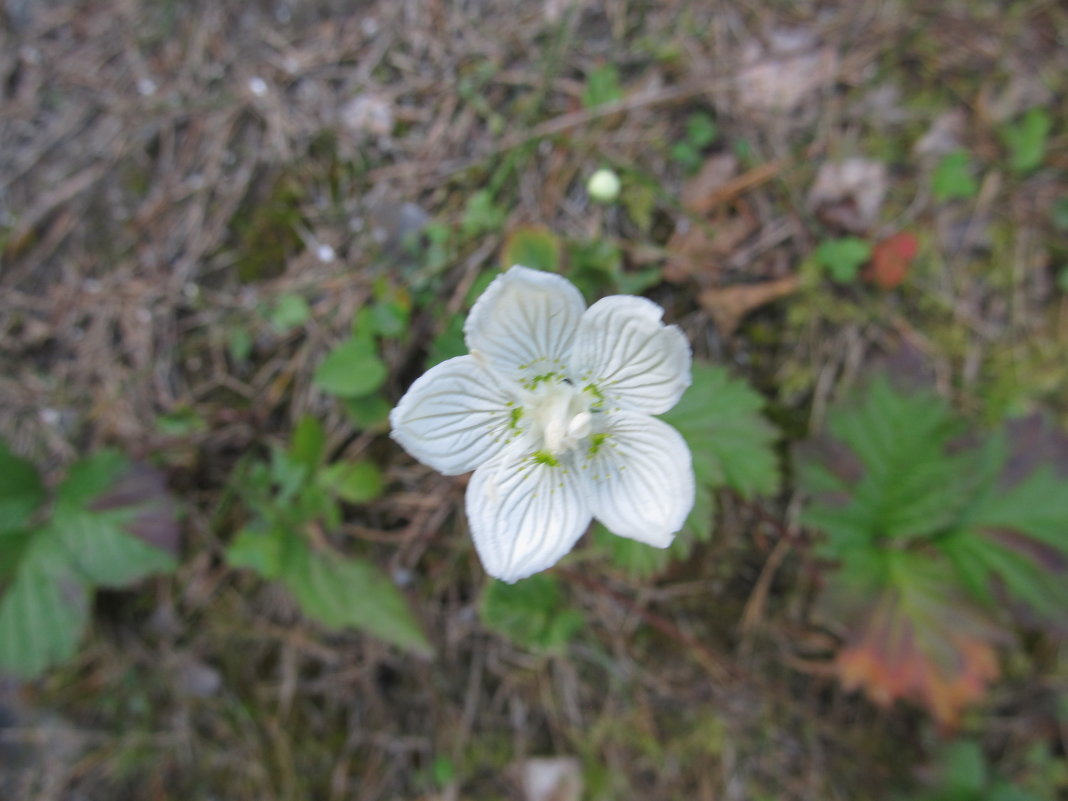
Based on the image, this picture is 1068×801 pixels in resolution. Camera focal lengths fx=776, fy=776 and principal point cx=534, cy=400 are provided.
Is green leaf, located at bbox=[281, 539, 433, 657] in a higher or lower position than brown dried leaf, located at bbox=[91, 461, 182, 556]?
lower

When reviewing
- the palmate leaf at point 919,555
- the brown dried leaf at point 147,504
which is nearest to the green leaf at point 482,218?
the palmate leaf at point 919,555

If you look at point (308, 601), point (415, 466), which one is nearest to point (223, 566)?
point (308, 601)

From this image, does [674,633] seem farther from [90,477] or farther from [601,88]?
[90,477]

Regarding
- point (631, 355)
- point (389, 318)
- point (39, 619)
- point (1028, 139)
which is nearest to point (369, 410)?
point (389, 318)

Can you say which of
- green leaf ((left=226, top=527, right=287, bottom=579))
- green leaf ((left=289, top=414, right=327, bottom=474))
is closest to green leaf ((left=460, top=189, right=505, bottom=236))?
green leaf ((left=289, top=414, right=327, bottom=474))

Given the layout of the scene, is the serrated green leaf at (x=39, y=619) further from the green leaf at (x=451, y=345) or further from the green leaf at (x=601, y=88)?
the green leaf at (x=601, y=88)

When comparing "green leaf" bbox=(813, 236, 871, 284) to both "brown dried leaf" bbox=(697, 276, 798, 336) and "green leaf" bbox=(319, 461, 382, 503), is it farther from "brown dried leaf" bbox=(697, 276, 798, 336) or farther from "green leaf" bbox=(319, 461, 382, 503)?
"green leaf" bbox=(319, 461, 382, 503)
